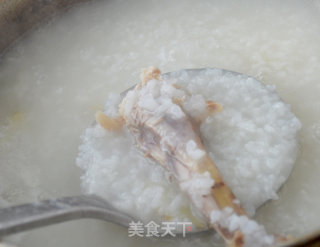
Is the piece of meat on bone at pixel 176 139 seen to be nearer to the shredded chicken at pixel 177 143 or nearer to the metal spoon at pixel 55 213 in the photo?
the shredded chicken at pixel 177 143

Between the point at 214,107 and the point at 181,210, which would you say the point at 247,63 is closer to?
the point at 214,107

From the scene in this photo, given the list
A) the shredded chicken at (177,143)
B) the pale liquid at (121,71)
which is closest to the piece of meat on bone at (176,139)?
the shredded chicken at (177,143)

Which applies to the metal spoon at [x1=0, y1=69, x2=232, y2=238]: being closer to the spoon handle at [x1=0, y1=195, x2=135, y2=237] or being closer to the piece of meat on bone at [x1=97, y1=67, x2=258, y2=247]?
the spoon handle at [x1=0, y1=195, x2=135, y2=237]

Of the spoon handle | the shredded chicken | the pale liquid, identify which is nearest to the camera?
the spoon handle

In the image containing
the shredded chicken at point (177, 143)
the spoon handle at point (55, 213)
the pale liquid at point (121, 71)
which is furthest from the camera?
the pale liquid at point (121, 71)

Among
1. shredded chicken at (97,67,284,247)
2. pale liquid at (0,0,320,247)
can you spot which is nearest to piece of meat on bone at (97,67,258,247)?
shredded chicken at (97,67,284,247)

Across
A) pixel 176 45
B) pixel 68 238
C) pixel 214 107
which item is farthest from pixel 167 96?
pixel 176 45

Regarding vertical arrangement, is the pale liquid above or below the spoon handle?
above
